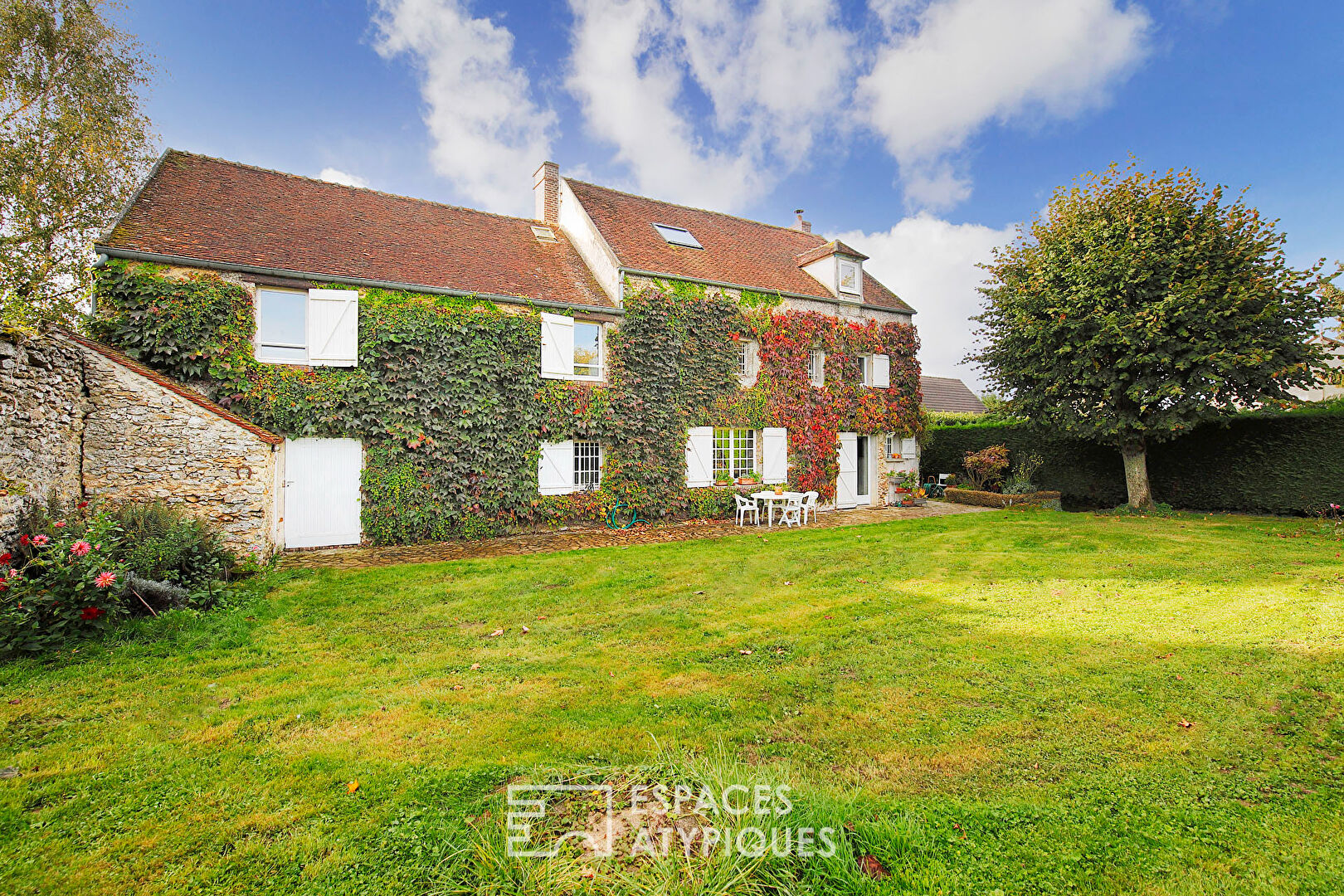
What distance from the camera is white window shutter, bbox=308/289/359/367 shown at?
973 cm

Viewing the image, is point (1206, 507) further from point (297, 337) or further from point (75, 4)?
point (75, 4)

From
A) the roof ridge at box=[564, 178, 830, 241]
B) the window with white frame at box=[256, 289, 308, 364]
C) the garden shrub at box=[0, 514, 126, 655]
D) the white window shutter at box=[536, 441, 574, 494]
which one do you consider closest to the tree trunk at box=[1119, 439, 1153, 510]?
the roof ridge at box=[564, 178, 830, 241]

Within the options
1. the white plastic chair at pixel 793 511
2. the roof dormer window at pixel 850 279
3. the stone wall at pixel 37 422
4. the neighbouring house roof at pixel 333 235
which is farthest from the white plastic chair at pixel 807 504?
the stone wall at pixel 37 422

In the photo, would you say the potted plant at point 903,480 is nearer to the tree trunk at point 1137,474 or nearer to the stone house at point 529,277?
the stone house at point 529,277

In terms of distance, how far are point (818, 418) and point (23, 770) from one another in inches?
564

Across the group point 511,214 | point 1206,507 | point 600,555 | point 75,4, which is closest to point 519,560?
point 600,555

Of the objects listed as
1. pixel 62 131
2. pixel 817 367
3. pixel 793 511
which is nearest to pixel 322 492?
pixel 793 511

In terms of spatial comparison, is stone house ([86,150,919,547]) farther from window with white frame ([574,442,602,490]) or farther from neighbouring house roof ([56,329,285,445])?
neighbouring house roof ([56,329,285,445])

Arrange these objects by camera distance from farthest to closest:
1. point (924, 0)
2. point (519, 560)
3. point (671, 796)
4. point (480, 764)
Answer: point (924, 0) → point (519, 560) → point (480, 764) → point (671, 796)

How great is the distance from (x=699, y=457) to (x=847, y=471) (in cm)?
499

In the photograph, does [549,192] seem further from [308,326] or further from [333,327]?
[308,326]

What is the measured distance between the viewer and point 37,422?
6172mm

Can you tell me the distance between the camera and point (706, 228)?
16.8 metres

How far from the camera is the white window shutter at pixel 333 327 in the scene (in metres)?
9.73
